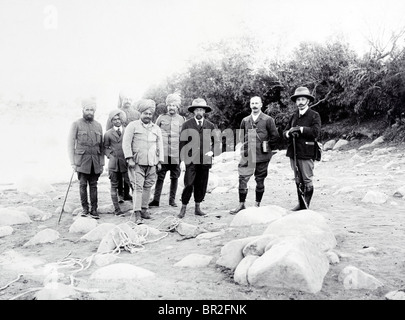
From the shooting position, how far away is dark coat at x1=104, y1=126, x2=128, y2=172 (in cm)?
619

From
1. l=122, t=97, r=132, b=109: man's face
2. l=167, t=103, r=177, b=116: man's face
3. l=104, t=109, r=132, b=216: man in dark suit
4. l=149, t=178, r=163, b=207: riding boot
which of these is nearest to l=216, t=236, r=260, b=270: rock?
l=104, t=109, r=132, b=216: man in dark suit

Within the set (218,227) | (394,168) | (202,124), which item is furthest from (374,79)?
(218,227)

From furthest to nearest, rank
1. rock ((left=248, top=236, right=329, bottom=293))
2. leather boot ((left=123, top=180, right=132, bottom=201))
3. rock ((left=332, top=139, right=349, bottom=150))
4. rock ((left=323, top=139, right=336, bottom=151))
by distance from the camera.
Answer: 1. rock ((left=323, top=139, right=336, bottom=151))
2. rock ((left=332, top=139, right=349, bottom=150))
3. leather boot ((left=123, top=180, right=132, bottom=201))
4. rock ((left=248, top=236, right=329, bottom=293))

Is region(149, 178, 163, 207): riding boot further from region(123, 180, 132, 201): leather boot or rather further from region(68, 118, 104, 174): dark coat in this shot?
region(68, 118, 104, 174): dark coat

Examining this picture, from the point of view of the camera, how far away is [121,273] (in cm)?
338

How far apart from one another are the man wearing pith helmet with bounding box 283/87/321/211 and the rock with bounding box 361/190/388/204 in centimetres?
106

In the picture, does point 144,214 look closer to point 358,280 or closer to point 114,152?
point 114,152

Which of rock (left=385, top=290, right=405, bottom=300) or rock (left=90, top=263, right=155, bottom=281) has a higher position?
rock (left=385, top=290, right=405, bottom=300)

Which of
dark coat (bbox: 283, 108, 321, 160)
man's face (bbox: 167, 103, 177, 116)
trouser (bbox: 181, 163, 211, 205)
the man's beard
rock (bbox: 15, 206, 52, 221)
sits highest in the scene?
man's face (bbox: 167, 103, 177, 116)

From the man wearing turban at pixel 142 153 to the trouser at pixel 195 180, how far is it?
1.67 feet

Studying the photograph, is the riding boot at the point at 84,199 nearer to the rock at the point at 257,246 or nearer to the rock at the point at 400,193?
the rock at the point at 257,246

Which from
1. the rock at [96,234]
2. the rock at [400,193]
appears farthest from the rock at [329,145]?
the rock at [96,234]
